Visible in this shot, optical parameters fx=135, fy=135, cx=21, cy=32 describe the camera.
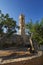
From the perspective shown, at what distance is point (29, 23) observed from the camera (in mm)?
25266

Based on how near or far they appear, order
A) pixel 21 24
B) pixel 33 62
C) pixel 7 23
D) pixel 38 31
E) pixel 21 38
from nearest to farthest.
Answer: pixel 33 62, pixel 7 23, pixel 38 31, pixel 21 38, pixel 21 24

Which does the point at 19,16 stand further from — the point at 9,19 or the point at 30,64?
the point at 30,64

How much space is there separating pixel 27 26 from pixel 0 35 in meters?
8.12

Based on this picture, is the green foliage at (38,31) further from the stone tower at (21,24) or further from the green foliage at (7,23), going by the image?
the green foliage at (7,23)

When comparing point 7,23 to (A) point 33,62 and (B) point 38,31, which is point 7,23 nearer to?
(B) point 38,31

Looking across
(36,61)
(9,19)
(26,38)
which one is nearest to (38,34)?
(26,38)

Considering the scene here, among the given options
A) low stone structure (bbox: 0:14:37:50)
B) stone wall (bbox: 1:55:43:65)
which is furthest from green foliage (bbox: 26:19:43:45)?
stone wall (bbox: 1:55:43:65)

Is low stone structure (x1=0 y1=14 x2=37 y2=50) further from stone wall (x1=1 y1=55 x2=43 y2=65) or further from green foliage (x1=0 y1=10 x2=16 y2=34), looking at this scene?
stone wall (x1=1 y1=55 x2=43 y2=65)

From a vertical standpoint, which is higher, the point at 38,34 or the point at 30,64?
the point at 38,34

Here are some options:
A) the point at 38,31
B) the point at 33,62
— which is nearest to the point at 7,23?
the point at 38,31

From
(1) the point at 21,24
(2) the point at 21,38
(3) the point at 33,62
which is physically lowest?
(3) the point at 33,62

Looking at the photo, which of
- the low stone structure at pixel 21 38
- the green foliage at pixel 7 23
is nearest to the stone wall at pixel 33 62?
the green foliage at pixel 7 23

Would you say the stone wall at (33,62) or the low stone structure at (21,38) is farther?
the low stone structure at (21,38)

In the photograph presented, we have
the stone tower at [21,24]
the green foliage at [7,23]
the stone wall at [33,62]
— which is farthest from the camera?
the stone tower at [21,24]
